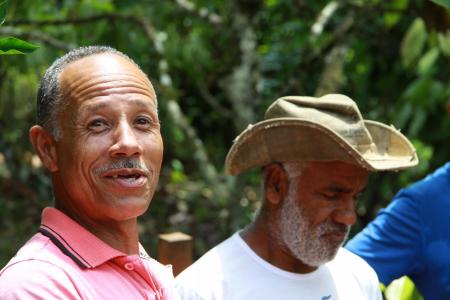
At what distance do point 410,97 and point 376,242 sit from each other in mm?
2445

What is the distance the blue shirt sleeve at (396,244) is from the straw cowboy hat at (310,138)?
0.31 metres

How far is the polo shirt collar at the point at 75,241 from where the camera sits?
1.50m

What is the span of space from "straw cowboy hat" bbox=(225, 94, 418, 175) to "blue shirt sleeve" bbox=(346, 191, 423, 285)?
1.02 ft

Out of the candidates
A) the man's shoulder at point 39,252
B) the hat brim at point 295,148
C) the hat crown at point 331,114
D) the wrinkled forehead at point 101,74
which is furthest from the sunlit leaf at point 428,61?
A: the man's shoulder at point 39,252

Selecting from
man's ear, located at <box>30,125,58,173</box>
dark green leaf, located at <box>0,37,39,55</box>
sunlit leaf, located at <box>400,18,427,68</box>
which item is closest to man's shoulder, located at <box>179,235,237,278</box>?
man's ear, located at <box>30,125,58,173</box>

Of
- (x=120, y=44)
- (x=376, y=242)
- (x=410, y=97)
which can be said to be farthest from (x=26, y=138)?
(x=376, y=242)

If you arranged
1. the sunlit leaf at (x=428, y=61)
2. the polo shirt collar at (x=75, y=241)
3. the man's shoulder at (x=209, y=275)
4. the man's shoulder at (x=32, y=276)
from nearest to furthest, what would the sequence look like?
the man's shoulder at (x=32, y=276)
the polo shirt collar at (x=75, y=241)
the man's shoulder at (x=209, y=275)
the sunlit leaf at (x=428, y=61)

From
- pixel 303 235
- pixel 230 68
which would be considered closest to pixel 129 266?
pixel 303 235

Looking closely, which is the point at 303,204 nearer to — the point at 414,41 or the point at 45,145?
the point at 45,145

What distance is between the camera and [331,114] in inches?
90.0

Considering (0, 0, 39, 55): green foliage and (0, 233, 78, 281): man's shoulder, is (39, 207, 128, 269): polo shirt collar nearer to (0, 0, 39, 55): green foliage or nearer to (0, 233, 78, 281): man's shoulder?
(0, 233, 78, 281): man's shoulder

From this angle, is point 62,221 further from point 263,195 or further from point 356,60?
point 356,60

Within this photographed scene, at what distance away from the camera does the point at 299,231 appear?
222 cm

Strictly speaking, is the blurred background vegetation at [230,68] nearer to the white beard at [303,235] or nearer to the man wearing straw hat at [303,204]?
the man wearing straw hat at [303,204]
